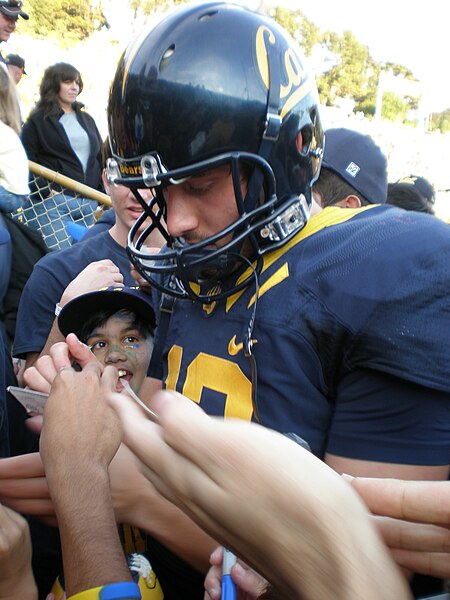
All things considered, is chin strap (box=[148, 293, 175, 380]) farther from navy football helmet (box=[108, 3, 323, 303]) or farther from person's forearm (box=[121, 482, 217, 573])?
person's forearm (box=[121, 482, 217, 573])

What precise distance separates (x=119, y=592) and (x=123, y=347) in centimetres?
111

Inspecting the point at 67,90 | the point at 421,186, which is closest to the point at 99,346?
the point at 421,186

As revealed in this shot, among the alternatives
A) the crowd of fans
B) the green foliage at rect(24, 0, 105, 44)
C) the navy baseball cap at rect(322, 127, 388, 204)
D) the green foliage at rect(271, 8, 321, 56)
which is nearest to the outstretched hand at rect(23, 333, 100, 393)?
the crowd of fans

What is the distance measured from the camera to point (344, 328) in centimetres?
126

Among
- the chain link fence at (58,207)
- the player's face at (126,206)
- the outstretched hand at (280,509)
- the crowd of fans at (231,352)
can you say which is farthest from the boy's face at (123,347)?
the chain link fence at (58,207)

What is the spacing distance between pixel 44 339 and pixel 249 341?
1.43 m

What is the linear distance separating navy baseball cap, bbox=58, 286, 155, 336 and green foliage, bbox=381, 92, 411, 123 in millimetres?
29728

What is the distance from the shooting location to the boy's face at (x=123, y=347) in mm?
2186

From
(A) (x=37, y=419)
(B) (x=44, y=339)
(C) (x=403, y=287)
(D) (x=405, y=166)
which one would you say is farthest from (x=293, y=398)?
(D) (x=405, y=166)

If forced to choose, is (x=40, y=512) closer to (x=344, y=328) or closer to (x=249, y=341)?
(x=249, y=341)

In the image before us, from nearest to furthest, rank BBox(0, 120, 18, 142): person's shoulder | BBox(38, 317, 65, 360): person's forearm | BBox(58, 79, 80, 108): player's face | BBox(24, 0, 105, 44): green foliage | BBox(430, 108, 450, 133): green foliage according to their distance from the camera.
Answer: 1. BBox(38, 317, 65, 360): person's forearm
2. BBox(0, 120, 18, 142): person's shoulder
3. BBox(58, 79, 80, 108): player's face
4. BBox(24, 0, 105, 44): green foliage
5. BBox(430, 108, 450, 133): green foliage

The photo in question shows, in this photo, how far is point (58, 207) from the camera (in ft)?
14.1

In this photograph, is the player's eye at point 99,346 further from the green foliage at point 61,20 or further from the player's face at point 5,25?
the green foliage at point 61,20

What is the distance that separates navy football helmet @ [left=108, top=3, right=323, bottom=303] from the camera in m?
1.48
